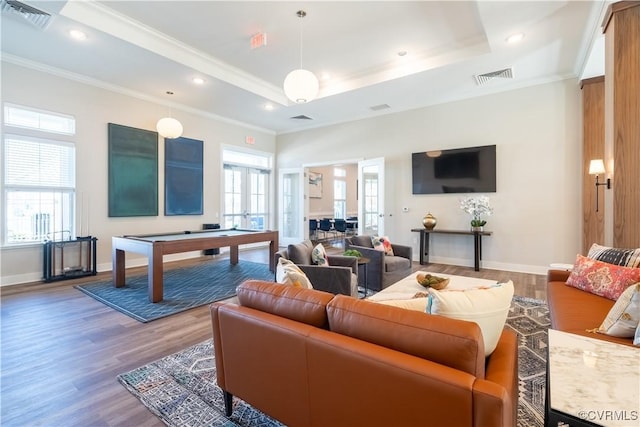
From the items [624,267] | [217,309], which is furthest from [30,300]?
[624,267]

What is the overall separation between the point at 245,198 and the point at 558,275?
22.9 feet

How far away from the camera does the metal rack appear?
4758mm

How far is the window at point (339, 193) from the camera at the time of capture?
12.0 meters

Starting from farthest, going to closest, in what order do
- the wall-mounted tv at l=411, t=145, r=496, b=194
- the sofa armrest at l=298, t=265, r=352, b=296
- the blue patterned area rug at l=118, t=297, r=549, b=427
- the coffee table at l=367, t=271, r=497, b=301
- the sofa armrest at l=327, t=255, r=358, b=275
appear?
the wall-mounted tv at l=411, t=145, r=496, b=194, the sofa armrest at l=327, t=255, r=358, b=275, the sofa armrest at l=298, t=265, r=352, b=296, the coffee table at l=367, t=271, r=497, b=301, the blue patterned area rug at l=118, t=297, r=549, b=427

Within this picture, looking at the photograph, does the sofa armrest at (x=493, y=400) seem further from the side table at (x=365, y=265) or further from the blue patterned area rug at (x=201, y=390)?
the side table at (x=365, y=265)

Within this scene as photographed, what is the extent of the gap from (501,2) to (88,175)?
655cm

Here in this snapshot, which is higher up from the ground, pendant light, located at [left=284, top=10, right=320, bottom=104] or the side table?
pendant light, located at [left=284, top=10, right=320, bottom=104]

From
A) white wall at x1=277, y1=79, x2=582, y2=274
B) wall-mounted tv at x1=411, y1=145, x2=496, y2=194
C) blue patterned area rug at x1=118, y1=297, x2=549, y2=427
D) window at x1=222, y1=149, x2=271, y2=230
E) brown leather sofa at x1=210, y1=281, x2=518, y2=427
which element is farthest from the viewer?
window at x1=222, y1=149, x2=271, y2=230

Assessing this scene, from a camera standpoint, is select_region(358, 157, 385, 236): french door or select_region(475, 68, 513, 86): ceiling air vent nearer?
select_region(475, 68, 513, 86): ceiling air vent

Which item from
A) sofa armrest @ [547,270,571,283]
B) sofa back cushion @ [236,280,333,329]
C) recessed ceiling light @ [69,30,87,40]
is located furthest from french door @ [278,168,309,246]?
sofa back cushion @ [236,280,333,329]

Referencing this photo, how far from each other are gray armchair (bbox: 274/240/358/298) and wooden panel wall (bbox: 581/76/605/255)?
159 inches

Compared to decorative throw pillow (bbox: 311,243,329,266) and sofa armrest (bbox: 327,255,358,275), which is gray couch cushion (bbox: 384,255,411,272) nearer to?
sofa armrest (bbox: 327,255,358,275)

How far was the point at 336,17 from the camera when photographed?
3740 millimetres

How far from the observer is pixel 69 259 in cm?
512
